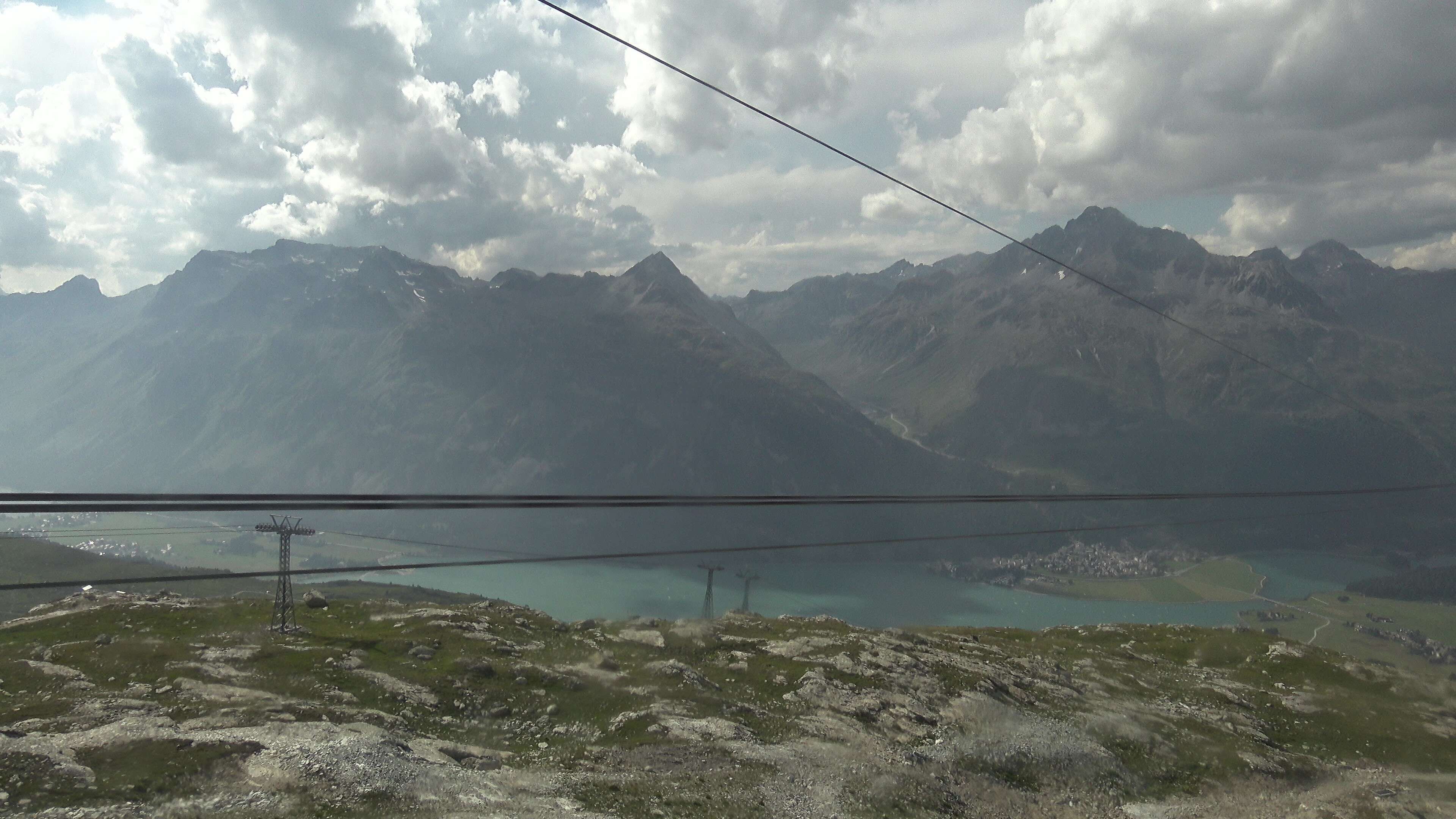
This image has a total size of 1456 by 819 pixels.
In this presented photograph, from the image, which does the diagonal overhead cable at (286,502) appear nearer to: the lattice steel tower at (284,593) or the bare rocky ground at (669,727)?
the bare rocky ground at (669,727)

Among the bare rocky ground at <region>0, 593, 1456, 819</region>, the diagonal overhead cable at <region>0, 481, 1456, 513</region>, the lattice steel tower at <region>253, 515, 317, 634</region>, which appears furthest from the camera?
the lattice steel tower at <region>253, 515, 317, 634</region>

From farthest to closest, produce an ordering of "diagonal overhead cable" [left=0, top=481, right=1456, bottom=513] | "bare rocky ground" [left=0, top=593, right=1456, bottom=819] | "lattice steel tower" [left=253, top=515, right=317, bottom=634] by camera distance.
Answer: "lattice steel tower" [left=253, top=515, right=317, bottom=634], "bare rocky ground" [left=0, top=593, right=1456, bottom=819], "diagonal overhead cable" [left=0, top=481, right=1456, bottom=513]

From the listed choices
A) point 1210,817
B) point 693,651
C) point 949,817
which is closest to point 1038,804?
point 949,817

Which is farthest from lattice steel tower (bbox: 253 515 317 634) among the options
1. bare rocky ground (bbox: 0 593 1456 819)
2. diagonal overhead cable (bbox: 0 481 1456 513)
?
diagonal overhead cable (bbox: 0 481 1456 513)

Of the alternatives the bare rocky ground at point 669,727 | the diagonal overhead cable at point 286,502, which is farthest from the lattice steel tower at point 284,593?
the diagonal overhead cable at point 286,502

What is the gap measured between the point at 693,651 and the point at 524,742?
22.4 m

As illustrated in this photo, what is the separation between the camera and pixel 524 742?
4294 cm

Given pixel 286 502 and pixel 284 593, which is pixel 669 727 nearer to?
pixel 286 502

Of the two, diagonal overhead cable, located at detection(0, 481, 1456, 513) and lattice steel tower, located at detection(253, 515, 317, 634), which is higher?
diagonal overhead cable, located at detection(0, 481, 1456, 513)

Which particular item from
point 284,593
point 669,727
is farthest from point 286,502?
point 284,593

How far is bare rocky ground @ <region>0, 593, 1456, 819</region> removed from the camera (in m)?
32.9

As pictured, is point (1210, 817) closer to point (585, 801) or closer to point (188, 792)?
point (585, 801)

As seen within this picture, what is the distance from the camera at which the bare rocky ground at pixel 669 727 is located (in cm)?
3294

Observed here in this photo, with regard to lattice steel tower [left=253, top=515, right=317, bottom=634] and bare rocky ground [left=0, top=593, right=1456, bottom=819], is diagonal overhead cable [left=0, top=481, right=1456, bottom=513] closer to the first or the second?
bare rocky ground [left=0, top=593, right=1456, bottom=819]
